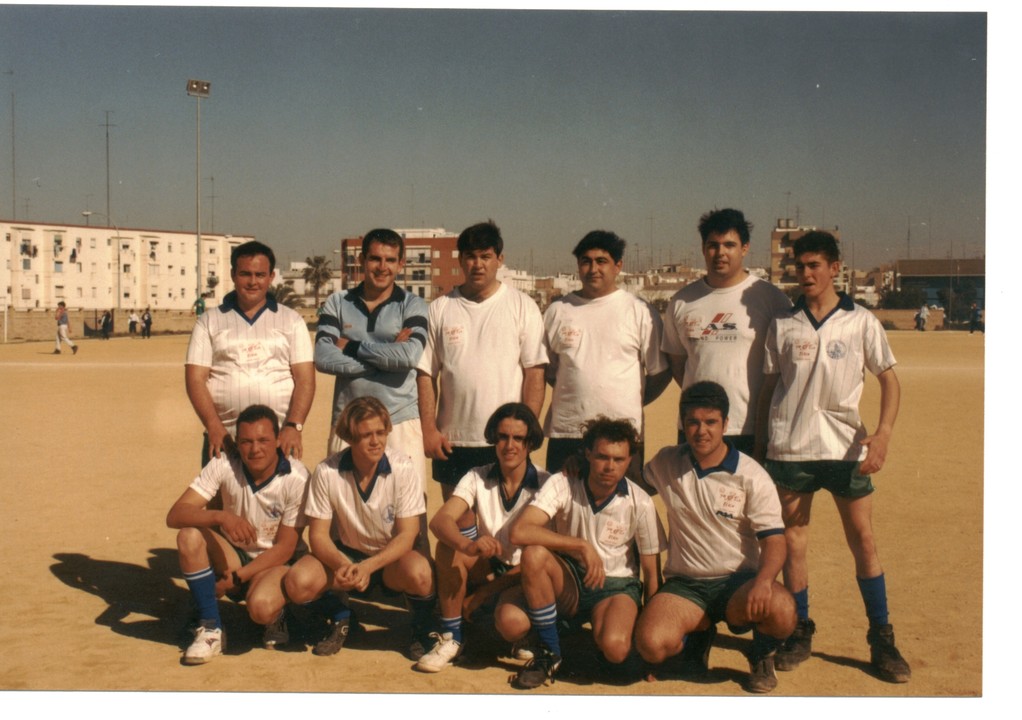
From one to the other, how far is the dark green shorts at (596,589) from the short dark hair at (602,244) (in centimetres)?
148

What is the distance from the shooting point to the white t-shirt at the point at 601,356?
4680mm

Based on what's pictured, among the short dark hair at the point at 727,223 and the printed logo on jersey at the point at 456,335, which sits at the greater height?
the short dark hair at the point at 727,223

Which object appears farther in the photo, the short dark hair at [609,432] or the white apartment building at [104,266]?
the white apartment building at [104,266]

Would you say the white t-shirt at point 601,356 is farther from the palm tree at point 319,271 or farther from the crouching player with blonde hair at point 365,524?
the palm tree at point 319,271

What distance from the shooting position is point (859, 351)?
4.41 meters

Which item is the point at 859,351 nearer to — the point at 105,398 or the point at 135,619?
the point at 135,619

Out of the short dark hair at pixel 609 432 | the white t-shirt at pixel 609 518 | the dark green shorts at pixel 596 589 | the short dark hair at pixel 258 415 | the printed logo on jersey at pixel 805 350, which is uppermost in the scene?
the printed logo on jersey at pixel 805 350

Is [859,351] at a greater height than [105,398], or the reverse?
[859,351]

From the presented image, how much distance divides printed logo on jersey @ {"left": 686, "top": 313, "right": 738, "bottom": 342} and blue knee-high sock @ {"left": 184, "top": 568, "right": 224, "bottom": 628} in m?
2.60

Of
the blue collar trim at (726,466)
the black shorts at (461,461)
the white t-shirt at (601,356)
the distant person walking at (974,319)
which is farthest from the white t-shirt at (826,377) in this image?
the distant person walking at (974,319)

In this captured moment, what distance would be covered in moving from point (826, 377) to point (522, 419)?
4.66 feet

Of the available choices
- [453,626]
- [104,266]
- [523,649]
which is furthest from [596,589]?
[104,266]

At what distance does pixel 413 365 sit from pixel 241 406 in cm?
92

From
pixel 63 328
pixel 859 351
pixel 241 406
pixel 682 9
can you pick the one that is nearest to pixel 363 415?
pixel 241 406
